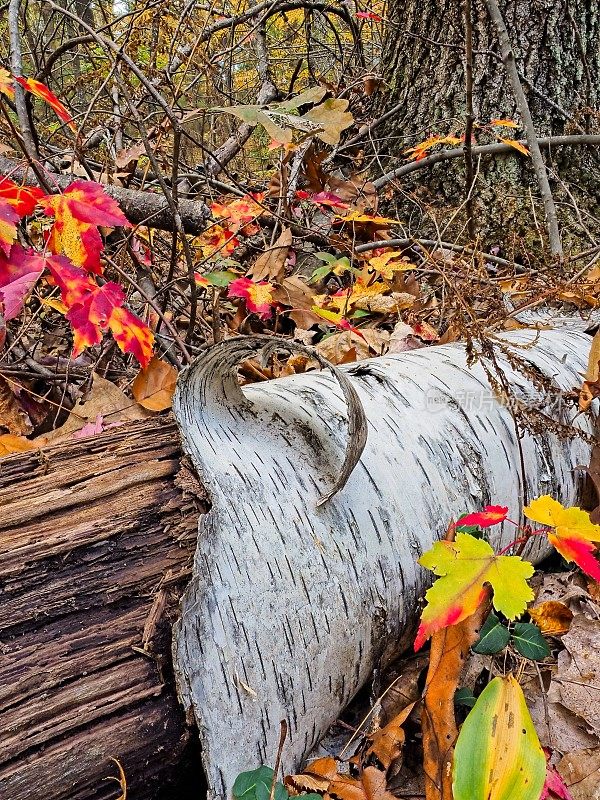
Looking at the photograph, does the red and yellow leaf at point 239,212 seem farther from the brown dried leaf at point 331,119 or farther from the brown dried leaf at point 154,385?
the brown dried leaf at point 154,385

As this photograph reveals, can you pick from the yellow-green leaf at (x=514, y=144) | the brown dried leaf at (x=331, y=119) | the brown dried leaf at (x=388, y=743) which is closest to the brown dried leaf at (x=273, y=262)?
the brown dried leaf at (x=331, y=119)

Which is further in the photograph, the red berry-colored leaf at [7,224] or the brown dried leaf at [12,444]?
the brown dried leaf at [12,444]

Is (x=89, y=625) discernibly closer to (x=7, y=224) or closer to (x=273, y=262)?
(x=7, y=224)

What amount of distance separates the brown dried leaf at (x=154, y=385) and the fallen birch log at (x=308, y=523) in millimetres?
362

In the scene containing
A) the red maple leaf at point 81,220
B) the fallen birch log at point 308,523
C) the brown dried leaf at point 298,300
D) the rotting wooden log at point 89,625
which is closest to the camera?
the rotting wooden log at point 89,625

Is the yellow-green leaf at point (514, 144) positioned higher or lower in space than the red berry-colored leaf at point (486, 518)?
higher

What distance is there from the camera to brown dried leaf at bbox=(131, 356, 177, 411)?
1.45 m

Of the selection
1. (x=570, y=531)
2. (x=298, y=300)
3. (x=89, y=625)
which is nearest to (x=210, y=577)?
(x=89, y=625)

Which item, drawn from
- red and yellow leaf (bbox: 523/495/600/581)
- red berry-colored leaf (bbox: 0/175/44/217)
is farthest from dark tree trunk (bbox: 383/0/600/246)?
red and yellow leaf (bbox: 523/495/600/581)

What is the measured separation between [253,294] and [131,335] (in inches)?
29.6

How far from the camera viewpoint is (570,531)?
39.4 inches

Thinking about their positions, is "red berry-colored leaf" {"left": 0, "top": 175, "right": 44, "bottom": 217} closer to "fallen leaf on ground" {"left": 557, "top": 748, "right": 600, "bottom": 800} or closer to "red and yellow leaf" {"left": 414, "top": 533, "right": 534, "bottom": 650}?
"red and yellow leaf" {"left": 414, "top": 533, "right": 534, "bottom": 650}

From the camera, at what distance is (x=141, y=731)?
780 mm

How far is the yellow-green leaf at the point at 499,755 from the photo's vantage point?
734 mm
